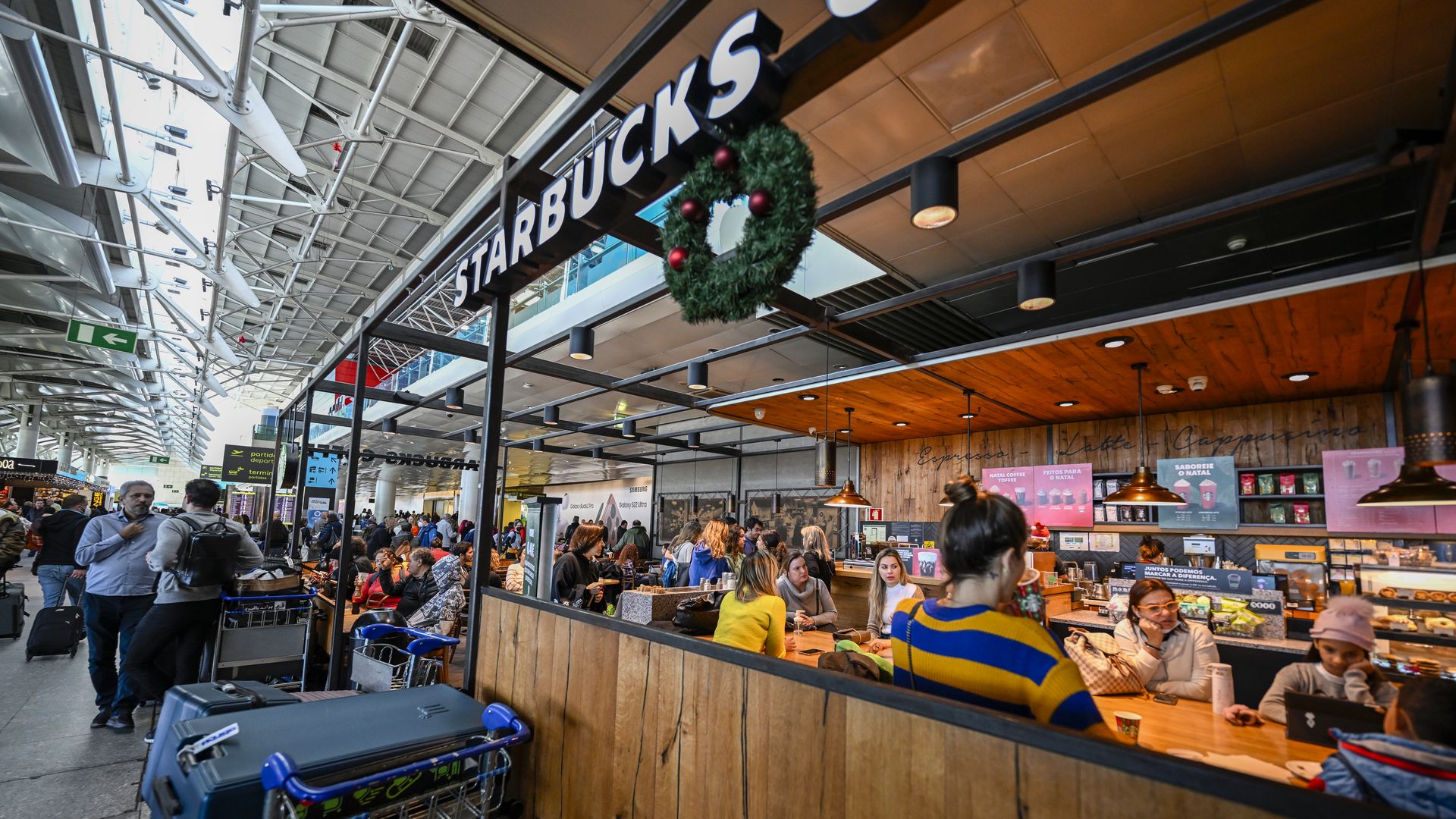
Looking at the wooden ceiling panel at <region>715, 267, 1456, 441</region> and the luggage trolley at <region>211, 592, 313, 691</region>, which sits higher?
the wooden ceiling panel at <region>715, 267, 1456, 441</region>

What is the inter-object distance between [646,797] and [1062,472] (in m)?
8.47

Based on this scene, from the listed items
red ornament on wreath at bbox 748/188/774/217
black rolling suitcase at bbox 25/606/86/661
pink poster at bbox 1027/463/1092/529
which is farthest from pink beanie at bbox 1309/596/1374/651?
black rolling suitcase at bbox 25/606/86/661

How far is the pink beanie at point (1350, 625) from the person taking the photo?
270 centimetres

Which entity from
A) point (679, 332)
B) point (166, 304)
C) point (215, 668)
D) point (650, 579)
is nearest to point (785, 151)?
point (215, 668)

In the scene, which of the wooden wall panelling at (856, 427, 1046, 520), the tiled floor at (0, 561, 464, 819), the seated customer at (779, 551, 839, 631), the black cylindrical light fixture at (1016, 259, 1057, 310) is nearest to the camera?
the tiled floor at (0, 561, 464, 819)

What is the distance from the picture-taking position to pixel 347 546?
16.0 feet

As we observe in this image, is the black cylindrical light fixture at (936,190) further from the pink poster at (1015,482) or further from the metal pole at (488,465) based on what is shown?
the pink poster at (1015,482)

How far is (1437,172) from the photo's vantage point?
2.93 m

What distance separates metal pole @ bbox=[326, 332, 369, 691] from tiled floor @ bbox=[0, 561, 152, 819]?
108cm

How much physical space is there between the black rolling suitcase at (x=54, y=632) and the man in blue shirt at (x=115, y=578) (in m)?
2.29

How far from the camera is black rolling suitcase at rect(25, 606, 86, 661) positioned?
20.4 feet

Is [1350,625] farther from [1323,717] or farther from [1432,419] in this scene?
[1432,419]

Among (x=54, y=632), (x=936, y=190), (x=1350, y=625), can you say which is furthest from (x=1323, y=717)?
(x=54, y=632)

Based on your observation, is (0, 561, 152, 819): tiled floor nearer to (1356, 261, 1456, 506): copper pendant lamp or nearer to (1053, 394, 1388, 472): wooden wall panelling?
(1356, 261, 1456, 506): copper pendant lamp
